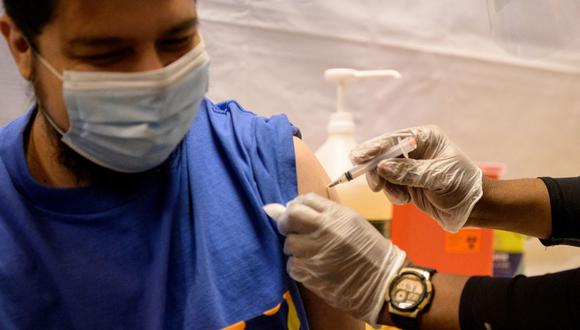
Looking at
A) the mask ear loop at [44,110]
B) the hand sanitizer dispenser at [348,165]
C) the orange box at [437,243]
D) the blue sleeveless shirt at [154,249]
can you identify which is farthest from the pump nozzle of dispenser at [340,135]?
the mask ear loop at [44,110]

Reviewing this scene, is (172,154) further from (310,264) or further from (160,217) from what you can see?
(310,264)

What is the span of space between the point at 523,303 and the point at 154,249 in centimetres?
59

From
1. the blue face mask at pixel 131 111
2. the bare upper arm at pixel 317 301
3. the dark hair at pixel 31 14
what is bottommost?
the bare upper arm at pixel 317 301

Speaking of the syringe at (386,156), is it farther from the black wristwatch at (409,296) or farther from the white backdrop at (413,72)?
the white backdrop at (413,72)

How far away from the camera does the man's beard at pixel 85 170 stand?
919mm

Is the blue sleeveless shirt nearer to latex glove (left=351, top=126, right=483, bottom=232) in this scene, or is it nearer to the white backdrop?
latex glove (left=351, top=126, right=483, bottom=232)

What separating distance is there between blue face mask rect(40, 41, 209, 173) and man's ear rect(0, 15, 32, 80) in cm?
5

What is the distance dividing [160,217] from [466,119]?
1.39 metres

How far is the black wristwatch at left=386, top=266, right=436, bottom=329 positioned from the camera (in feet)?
2.91

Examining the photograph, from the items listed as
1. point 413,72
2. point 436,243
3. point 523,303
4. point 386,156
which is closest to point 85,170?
point 386,156

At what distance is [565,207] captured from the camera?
1100 mm

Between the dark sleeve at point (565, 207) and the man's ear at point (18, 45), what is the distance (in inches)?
39.3

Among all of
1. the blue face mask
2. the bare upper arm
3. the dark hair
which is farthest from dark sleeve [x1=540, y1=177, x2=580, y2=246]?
the dark hair

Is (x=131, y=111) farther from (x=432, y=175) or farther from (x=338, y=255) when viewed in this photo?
(x=432, y=175)
